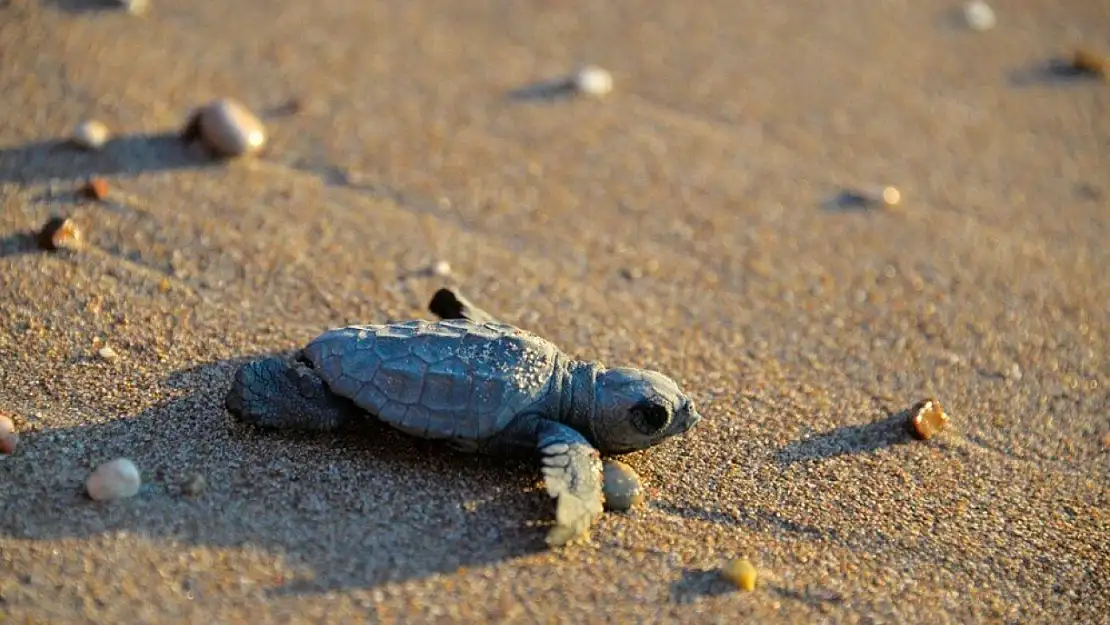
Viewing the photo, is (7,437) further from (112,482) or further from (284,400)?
(284,400)

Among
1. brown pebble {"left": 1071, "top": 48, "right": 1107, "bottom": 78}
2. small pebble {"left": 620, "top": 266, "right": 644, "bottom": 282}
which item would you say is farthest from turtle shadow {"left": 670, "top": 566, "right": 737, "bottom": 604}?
brown pebble {"left": 1071, "top": 48, "right": 1107, "bottom": 78}

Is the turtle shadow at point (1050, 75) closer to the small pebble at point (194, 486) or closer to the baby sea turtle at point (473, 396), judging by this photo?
the baby sea turtle at point (473, 396)

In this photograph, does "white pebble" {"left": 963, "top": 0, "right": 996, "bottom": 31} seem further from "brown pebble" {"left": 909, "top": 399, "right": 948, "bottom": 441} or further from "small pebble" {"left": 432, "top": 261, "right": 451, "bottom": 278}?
"small pebble" {"left": 432, "top": 261, "right": 451, "bottom": 278}

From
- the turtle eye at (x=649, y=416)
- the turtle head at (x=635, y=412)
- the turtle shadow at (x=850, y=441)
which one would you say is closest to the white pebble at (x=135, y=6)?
the turtle head at (x=635, y=412)

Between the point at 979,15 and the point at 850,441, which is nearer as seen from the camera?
the point at 850,441

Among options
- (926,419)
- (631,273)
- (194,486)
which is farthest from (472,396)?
(926,419)

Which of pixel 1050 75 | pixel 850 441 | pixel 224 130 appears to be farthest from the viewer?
pixel 1050 75
